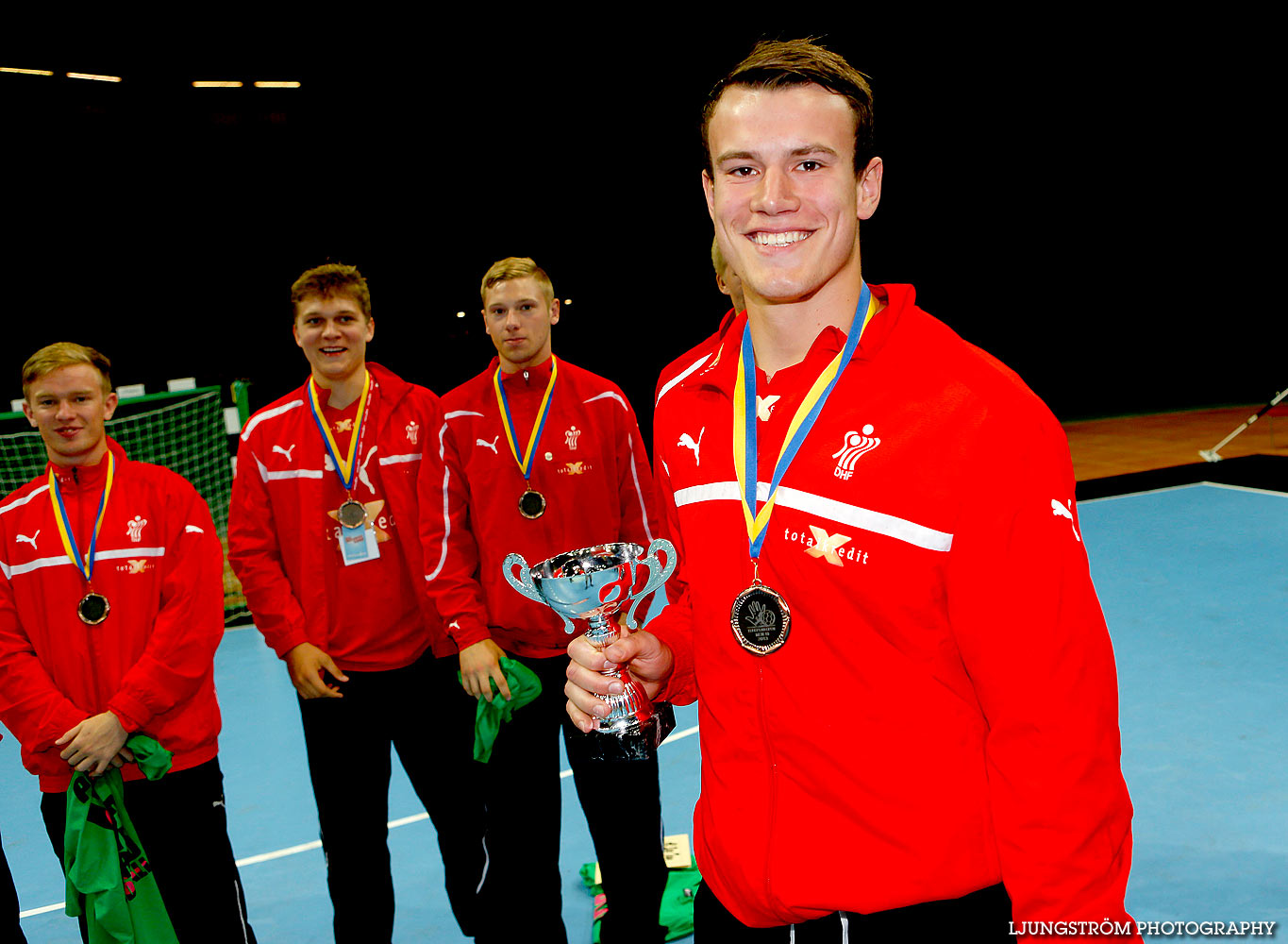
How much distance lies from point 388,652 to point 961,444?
7.90 ft

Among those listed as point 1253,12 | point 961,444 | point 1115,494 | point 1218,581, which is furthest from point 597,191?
point 961,444

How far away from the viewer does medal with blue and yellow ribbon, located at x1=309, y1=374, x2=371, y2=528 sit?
325cm

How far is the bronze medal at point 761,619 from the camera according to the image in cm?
150

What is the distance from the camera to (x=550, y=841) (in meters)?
3.06

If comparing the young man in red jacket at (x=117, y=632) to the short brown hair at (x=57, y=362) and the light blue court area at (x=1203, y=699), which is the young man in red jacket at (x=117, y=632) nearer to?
the short brown hair at (x=57, y=362)

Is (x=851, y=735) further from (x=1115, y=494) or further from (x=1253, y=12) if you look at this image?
(x=1253, y=12)

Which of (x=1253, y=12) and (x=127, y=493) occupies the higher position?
(x=1253, y=12)

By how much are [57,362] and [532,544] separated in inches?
64.7

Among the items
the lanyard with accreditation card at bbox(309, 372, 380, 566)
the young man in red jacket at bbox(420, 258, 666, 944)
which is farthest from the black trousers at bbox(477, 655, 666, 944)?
the lanyard with accreditation card at bbox(309, 372, 380, 566)

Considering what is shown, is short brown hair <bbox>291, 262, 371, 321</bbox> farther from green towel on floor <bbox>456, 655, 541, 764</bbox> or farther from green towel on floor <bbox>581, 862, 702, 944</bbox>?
green towel on floor <bbox>581, 862, 702, 944</bbox>

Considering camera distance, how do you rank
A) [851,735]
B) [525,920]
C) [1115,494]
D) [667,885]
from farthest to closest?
[1115,494]
[667,885]
[525,920]
[851,735]

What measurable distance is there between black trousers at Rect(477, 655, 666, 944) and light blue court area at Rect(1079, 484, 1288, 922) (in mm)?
1690

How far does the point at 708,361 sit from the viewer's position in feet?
5.95

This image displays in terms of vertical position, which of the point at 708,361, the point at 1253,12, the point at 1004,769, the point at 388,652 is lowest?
the point at 388,652
